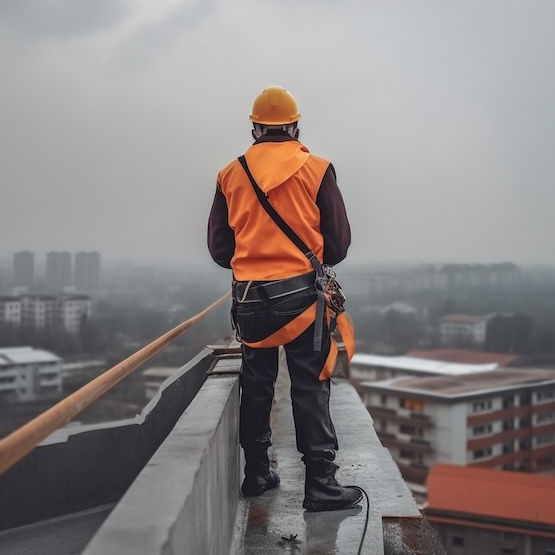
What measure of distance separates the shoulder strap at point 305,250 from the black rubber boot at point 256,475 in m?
0.91

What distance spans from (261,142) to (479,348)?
107405 millimetres

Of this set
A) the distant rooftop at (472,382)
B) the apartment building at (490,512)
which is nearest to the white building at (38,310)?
the distant rooftop at (472,382)

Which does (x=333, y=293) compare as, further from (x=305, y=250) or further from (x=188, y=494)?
(x=188, y=494)

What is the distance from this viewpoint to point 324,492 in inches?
172

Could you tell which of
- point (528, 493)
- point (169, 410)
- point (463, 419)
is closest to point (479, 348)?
point (463, 419)

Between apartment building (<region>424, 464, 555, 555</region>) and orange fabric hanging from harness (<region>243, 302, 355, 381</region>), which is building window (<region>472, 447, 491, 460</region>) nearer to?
apartment building (<region>424, 464, 555, 555</region>)

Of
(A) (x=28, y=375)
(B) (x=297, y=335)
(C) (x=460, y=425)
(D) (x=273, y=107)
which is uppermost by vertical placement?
(D) (x=273, y=107)

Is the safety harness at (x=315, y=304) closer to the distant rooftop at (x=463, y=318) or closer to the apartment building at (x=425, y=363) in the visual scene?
the apartment building at (x=425, y=363)

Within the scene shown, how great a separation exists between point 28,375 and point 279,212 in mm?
77382

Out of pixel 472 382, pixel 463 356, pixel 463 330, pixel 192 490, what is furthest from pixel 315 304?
pixel 463 330

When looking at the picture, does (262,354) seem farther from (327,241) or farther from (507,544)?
(507,544)

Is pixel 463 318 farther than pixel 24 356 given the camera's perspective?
Yes

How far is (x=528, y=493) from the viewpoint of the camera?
56188 mm

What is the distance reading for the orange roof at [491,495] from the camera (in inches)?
2087
